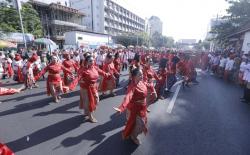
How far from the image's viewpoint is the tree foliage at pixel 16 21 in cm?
2098

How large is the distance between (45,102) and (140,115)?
4.85m

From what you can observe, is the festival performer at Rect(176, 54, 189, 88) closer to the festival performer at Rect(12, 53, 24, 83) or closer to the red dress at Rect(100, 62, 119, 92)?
the red dress at Rect(100, 62, 119, 92)

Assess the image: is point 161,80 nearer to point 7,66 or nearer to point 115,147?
point 115,147

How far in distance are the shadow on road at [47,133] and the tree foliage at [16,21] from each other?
60.4 ft

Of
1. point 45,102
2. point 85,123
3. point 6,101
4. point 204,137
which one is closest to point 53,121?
point 85,123

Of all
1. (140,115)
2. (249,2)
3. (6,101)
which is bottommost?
(6,101)

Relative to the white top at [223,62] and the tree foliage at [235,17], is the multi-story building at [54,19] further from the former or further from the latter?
the white top at [223,62]

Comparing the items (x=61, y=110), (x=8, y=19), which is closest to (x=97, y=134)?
(x=61, y=110)

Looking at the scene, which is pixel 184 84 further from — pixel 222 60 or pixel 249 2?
pixel 249 2

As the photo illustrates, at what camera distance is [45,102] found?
7.71m

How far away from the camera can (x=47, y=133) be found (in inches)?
199

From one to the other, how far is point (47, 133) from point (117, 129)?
177 centimetres

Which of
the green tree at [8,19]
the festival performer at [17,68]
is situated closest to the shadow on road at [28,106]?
the festival performer at [17,68]

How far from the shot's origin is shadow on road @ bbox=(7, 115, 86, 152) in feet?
14.7
